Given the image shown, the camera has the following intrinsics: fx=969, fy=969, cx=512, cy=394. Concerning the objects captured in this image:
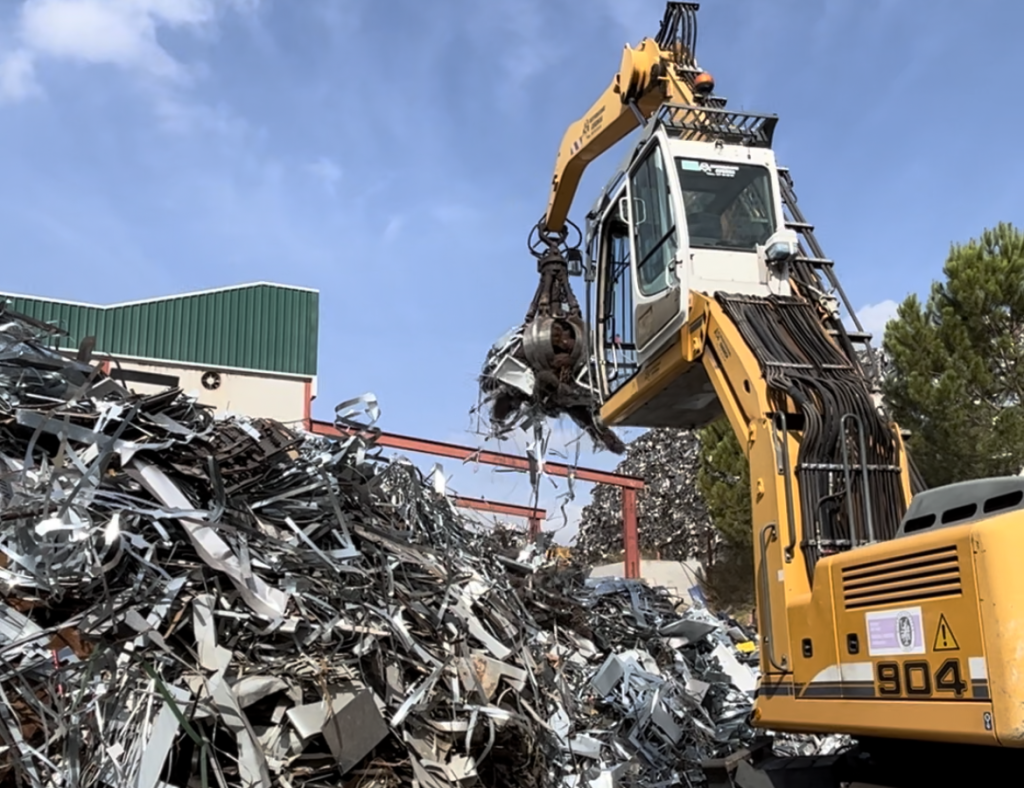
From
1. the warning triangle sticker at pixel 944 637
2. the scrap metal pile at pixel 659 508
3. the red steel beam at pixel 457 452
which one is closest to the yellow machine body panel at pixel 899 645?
the warning triangle sticker at pixel 944 637

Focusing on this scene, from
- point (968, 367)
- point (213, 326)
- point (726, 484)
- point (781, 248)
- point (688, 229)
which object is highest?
point (213, 326)

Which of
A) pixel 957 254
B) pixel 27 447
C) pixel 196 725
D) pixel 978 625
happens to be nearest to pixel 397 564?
pixel 196 725

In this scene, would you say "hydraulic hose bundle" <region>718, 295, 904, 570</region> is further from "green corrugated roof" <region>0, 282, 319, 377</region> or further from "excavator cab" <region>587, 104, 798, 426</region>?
"green corrugated roof" <region>0, 282, 319, 377</region>

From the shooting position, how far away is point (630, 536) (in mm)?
14312

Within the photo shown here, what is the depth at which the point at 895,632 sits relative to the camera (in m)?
3.73

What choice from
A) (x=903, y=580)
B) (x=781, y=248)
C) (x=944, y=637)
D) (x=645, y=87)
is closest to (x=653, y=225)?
(x=781, y=248)

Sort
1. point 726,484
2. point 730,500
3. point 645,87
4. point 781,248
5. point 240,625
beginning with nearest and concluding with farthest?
1. point 240,625
2. point 781,248
3. point 645,87
4. point 730,500
5. point 726,484

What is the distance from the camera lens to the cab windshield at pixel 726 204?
564cm

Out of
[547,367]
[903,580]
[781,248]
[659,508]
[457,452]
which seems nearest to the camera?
[903,580]

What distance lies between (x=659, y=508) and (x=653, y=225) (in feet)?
71.5

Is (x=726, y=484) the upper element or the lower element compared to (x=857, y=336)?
upper

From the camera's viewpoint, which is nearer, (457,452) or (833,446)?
(833,446)

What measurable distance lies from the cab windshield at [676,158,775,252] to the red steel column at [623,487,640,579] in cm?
877

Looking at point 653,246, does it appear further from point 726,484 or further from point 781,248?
point 726,484
